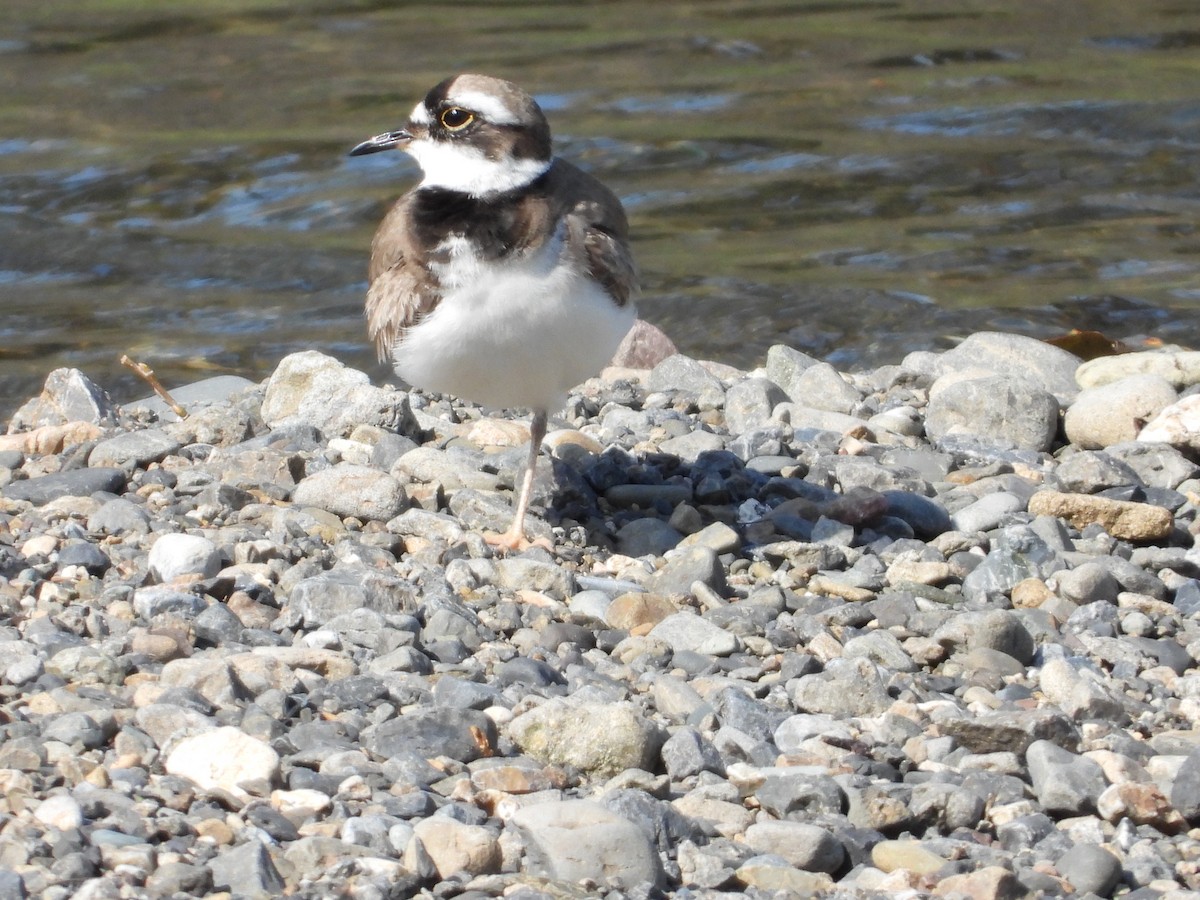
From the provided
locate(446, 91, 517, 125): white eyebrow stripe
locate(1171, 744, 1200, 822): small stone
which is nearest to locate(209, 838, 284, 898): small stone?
locate(1171, 744, 1200, 822): small stone

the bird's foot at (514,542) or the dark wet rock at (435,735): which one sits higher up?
the dark wet rock at (435,735)

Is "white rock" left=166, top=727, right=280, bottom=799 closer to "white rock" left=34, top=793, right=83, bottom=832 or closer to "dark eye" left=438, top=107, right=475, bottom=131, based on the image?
"white rock" left=34, top=793, right=83, bottom=832

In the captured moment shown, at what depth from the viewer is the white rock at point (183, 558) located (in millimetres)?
5340

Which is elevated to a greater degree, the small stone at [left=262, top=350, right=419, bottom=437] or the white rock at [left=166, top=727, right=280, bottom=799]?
the white rock at [left=166, top=727, right=280, bottom=799]

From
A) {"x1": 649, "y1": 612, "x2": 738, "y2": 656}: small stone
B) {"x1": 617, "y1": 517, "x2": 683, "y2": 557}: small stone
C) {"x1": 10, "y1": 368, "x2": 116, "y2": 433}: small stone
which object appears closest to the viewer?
{"x1": 649, "y1": 612, "x2": 738, "y2": 656}: small stone

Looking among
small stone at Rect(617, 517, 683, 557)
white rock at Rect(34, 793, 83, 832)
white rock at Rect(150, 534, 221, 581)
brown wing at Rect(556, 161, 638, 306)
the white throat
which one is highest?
the white throat

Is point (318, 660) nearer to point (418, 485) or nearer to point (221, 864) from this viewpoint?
point (221, 864)

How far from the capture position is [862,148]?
1355 cm

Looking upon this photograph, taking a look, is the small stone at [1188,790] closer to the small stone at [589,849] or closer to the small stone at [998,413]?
the small stone at [589,849]

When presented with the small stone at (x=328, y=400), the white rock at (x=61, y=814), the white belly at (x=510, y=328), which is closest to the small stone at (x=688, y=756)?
the white rock at (x=61, y=814)

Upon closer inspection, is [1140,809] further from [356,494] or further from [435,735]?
[356,494]

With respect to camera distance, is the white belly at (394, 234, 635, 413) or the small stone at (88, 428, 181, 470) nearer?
the white belly at (394, 234, 635, 413)

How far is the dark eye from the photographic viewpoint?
6.02 m

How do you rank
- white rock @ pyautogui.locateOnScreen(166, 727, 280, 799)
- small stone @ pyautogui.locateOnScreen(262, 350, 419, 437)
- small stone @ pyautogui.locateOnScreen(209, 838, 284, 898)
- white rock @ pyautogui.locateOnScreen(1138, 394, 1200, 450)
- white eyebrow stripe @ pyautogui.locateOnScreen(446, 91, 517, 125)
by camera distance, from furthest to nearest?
small stone @ pyautogui.locateOnScreen(262, 350, 419, 437), white rock @ pyautogui.locateOnScreen(1138, 394, 1200, 450), white eyebrow stripe @ pyautogui.locateOnScreen(446, 91, 517, 125), white rock @ pyautogui.locateOnScreen(166, 727, 280, 799), small stone @ pyautogui.locateOnScreen(209, 838, 284, 898)
